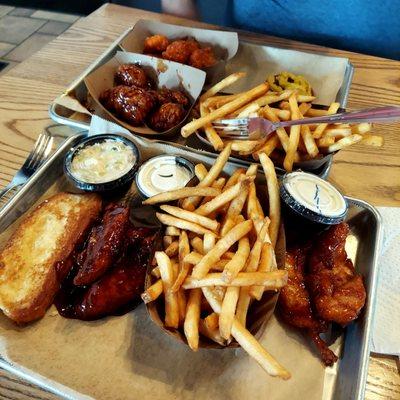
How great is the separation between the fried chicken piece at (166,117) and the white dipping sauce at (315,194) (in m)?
0.88

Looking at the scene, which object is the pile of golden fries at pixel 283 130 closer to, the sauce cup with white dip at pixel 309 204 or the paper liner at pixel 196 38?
the sauce cup with white dip at pixel 309 204

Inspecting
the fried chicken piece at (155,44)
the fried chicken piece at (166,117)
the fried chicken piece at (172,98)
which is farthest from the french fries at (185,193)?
the fried chicken piece at (155,44)

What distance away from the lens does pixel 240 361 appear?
1.42 m

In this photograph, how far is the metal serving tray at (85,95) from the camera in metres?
2.15

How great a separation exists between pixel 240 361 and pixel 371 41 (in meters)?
2.50

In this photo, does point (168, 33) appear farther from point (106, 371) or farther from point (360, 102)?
point (106, 371)

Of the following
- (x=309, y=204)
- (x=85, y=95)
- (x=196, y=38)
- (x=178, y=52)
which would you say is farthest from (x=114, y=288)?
(x=196, y=38)

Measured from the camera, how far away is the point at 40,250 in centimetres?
159

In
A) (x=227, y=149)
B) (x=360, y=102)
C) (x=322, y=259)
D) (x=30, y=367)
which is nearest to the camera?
(x=30, y=367)

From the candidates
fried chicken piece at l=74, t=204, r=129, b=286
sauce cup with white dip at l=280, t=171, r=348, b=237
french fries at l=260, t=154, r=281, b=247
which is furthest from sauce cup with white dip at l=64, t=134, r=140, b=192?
sauce cup with white dip at l=280, t=171, r=348, b=237

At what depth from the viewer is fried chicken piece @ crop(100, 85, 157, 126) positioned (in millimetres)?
2248

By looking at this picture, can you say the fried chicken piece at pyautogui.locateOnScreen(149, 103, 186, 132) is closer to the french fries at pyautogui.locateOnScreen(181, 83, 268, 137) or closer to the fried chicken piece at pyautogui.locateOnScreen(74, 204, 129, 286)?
the french fries at pyautogui.locateOnScreen(181, 83, 268, 137)

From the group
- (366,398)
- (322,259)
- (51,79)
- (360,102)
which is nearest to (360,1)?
(360,102)

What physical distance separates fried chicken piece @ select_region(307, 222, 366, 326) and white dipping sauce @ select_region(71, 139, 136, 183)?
A: 37.8 inches
